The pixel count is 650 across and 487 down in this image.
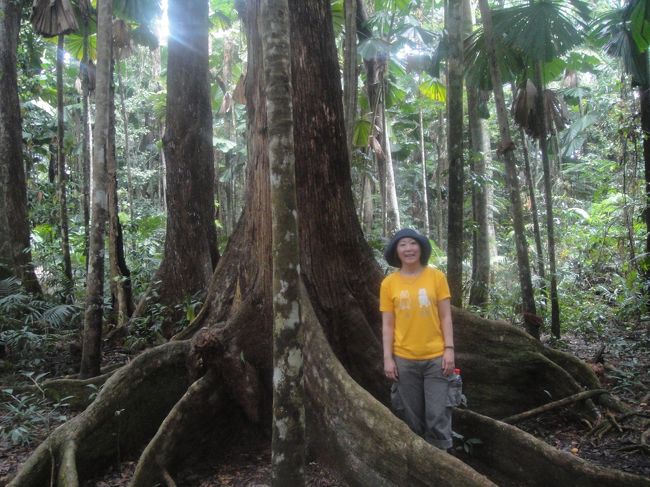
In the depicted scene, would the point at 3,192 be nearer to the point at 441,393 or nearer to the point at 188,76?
the point at 188,76

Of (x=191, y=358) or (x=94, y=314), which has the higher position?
(x=94, y=314)

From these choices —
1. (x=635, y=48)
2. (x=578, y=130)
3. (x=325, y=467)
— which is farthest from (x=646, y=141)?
(x=578, y=130)

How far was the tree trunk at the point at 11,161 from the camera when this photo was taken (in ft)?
29.3

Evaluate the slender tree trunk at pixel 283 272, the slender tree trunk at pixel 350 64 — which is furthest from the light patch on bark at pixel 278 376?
the slender tree trunk at pixel 350 64

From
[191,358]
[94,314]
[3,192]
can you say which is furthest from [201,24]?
[191,358]

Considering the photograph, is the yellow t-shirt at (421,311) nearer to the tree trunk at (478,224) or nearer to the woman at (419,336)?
the woman at (419,336)

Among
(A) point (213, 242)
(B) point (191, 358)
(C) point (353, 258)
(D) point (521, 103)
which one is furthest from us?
(D) point (521, 103)

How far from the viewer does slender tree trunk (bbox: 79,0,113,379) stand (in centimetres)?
551

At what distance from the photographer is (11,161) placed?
30.4ft

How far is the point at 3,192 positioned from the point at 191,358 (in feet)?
21.9

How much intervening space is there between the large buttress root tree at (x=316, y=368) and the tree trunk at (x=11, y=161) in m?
5.36

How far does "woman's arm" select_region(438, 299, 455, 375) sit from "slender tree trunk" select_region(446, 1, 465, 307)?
2933 millimetres

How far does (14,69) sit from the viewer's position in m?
9.23

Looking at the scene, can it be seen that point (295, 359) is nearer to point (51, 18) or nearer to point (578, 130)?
point (51, 18)
